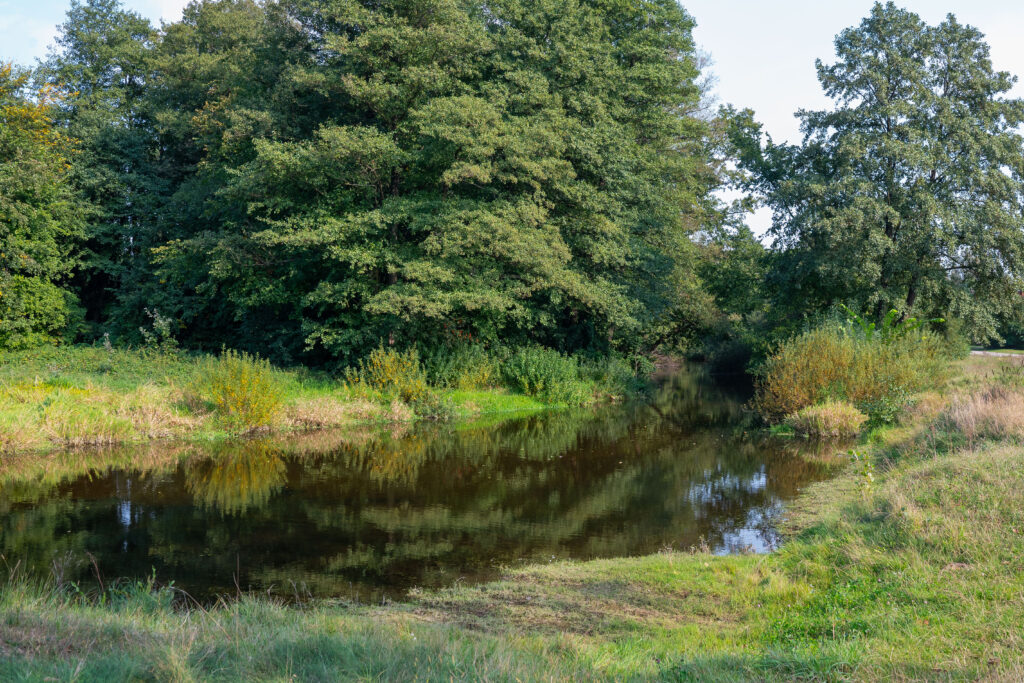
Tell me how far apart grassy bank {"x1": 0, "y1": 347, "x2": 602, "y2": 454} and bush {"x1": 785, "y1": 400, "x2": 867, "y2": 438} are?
8.80 metres

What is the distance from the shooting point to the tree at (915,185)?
25.2 meters

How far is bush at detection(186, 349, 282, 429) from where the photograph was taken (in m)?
17.1

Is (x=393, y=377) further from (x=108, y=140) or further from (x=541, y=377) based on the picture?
(x=108, y=140)

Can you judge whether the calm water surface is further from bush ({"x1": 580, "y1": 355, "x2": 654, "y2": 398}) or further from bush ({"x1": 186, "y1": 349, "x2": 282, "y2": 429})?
bush ({"x1": 580, "y1": 355, "x2": 654, "y2": 398})

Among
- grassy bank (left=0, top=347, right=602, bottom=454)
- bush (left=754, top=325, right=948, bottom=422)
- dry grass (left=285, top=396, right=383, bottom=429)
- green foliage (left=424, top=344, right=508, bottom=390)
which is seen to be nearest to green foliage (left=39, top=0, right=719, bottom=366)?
green foliage (left=424, top=344, right=508, bottom=390)

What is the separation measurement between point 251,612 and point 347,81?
17.7 meters

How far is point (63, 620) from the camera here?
5340 mm

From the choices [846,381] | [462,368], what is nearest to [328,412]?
[462,368]

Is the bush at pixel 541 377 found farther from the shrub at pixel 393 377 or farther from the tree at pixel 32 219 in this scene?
the tree at pixel 32 219

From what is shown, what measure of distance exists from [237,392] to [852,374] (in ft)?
50.1

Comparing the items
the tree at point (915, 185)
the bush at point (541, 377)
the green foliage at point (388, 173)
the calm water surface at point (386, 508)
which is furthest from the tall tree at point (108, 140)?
the tree at point (915, 185)

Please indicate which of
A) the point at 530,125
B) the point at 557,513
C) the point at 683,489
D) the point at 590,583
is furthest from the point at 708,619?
the point at 530,125

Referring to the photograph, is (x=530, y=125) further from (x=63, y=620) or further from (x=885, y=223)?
(x=63, y=620)

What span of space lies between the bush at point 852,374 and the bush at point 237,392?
1331 cm
